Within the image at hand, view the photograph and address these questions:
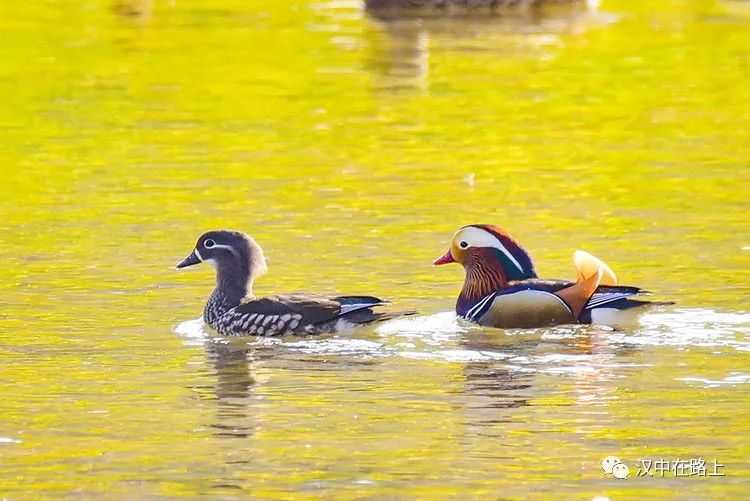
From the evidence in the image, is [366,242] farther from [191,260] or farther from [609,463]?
[609,463]

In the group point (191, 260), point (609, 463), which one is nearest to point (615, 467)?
point (609, 463)

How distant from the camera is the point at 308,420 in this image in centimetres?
923

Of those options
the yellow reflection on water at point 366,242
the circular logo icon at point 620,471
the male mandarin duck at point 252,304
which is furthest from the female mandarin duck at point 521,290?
the circular logo icon at point 620,471

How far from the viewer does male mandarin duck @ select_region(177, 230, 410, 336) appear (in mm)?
11086

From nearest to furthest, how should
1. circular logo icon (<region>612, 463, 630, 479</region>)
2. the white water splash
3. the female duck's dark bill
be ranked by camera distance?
circular logo icon (<region>612, 463, 630, 479</region>)
the white water splash
the female duck's dark bill

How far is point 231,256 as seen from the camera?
11.8 m

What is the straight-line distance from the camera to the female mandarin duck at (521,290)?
36.4 ft

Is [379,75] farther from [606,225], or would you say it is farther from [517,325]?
[517,325]

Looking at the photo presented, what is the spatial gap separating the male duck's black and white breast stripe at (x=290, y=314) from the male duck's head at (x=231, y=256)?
0.32 meters

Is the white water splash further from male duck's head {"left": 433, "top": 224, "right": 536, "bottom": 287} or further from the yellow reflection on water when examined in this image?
male duck's head {"left": 433, "top": 224, "right": 536, "bottom": 287}

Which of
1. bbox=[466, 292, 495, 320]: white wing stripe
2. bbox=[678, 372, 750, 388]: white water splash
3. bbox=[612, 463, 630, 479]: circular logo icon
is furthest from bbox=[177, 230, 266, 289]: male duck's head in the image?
bbox=[612, 463, 630, 479]: circular logo icon

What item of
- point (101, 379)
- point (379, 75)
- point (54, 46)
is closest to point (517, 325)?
point (101, 379)

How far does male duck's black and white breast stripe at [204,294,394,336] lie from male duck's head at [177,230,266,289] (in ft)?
1.04

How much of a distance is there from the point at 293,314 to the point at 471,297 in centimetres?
101
